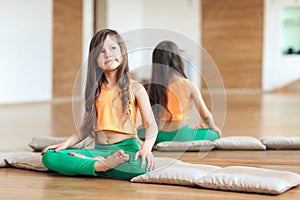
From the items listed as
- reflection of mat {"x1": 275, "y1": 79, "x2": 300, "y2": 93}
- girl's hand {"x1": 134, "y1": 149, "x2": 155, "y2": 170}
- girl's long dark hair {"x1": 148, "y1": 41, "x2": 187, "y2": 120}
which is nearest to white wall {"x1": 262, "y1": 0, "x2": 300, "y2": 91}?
reflection of mat {"x1": 275, "y1": 79, "x2": 300, "y2": 93}

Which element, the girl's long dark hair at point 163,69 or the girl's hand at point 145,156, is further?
the girl's long dark hair at point 163,69

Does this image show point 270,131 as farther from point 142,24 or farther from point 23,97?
point 23,97

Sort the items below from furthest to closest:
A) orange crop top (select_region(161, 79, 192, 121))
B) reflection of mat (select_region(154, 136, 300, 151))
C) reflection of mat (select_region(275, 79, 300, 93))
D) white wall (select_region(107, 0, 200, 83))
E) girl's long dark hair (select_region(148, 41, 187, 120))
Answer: reflection of mat (select_region(275, 79, 300, 93))
white wall (select_region(107, 0, 200, 83))
reflection of mat (select_region(154, 136, 300, 151))
orange crop top (select_region(161, 79, 192, 121))
girl's long dark hair (select_region(148, 41, 187, 120))

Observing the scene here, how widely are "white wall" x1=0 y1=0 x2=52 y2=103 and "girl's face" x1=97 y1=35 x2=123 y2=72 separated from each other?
3998 millimetres

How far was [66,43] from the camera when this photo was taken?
6.01 metres

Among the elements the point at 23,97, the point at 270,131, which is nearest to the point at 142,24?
the point at 270,131

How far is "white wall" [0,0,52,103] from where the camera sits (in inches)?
244

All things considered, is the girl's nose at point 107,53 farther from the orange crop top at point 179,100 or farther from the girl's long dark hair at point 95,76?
the orange crop top at point 179,100

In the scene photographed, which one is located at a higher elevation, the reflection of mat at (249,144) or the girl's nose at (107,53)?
the girl's nose at (107,53)

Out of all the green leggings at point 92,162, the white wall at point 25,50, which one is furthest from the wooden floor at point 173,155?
the white wall at point 25,50

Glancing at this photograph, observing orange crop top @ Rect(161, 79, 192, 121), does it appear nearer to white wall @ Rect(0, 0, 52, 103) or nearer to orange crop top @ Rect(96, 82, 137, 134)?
orange crop top @ Rect(96, 82, 137, 134)

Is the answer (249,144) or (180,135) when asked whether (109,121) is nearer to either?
(180,135)

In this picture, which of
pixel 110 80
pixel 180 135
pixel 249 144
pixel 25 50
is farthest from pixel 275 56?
pixel 25 50

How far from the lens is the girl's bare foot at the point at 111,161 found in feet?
6.68
